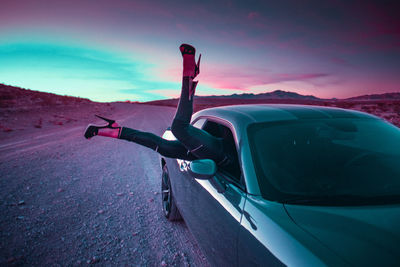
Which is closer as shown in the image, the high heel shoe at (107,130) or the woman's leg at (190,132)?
the woman's leg at (190,132)

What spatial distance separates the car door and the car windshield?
0.79 ft

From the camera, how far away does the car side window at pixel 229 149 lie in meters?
1.80

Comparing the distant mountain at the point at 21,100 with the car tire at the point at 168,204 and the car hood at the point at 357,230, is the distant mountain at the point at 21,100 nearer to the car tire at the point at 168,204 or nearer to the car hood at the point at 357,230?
the car tire at the point at 168,204

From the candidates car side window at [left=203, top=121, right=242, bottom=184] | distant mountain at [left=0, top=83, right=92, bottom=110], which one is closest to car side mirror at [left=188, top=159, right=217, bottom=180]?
car side window at [left=203, top=121, right=242, bottom=184]

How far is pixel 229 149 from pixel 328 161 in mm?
954

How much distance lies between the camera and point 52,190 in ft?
11.1

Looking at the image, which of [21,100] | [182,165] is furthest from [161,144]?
[21,100]

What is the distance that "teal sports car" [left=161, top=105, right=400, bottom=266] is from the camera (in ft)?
3.01

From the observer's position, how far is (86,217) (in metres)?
2.70

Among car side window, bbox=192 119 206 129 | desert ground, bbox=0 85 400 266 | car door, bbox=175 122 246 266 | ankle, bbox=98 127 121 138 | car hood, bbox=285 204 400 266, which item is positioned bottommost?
desert ground, bbox=0 85 400 266

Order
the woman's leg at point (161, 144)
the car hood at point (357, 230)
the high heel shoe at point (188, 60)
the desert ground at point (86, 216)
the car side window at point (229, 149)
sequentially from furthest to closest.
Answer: the woman's leg at point (161, 144)
the high heel shoe at point (188, 60)
the desert ground at point (86, 216)
the car side window at point (229, 149)
the car hood at point (357, 230)

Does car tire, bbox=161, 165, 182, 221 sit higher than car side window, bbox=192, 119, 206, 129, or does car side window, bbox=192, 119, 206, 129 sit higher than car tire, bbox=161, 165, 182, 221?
car side window, bbox=192, 119, 206, 129

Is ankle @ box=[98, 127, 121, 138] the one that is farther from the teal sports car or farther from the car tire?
the teal sports car

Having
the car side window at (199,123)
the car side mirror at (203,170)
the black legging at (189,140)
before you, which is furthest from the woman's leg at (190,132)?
the car side mirror at (203,170)
